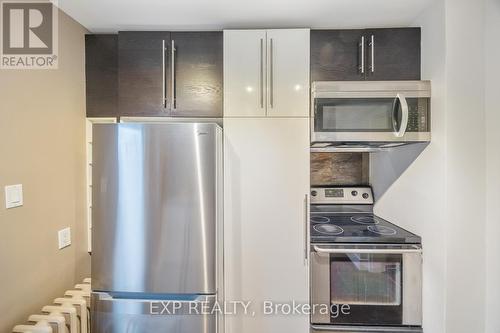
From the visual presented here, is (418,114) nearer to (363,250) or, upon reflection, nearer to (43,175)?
(363,250)

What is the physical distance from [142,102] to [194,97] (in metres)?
0.33

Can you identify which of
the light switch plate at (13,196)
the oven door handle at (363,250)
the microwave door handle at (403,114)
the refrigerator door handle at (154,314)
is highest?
the microwave door handle at (403,114)

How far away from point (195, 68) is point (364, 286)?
169 cm

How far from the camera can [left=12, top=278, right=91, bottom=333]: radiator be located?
1.28 meters

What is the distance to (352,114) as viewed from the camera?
162cm

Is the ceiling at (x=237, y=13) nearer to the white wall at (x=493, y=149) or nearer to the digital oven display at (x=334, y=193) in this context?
the white wall at (x=493, y=149)

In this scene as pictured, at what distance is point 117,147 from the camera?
1.42 m

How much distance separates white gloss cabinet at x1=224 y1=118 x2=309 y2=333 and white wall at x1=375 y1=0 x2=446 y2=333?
0.67 m

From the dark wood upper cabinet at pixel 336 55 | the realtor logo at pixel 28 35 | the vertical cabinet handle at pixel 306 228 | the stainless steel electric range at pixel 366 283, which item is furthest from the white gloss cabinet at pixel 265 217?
the realtor logo at pixel 28 35

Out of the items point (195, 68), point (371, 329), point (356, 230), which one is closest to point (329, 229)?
point (356, 230)

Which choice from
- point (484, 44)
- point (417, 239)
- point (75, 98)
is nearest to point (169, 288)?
point (75, 98)

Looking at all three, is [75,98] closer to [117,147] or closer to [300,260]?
[117,147]

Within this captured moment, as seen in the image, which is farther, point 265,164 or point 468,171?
point 265,164

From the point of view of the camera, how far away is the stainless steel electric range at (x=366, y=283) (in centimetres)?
162
